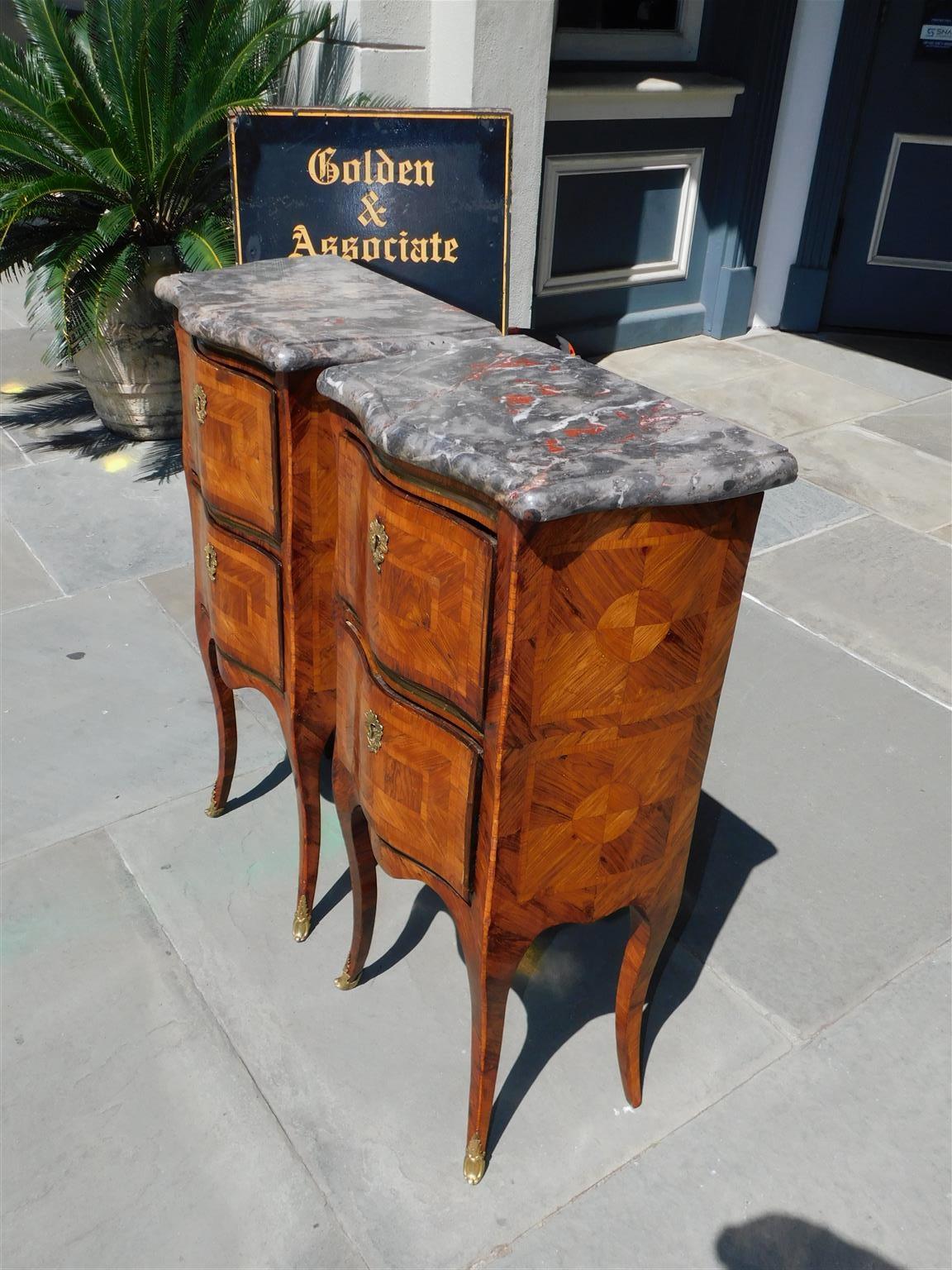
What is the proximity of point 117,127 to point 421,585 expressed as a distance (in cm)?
418

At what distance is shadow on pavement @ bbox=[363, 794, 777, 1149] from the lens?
2.58 metres

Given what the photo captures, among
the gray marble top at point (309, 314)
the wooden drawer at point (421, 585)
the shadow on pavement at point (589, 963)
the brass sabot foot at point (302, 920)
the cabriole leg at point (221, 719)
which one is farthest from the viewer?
the cabriole leg at point (221, 719)

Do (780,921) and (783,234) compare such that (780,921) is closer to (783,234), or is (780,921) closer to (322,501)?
(322,501)

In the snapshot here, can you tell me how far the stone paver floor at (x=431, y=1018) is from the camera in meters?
2.21

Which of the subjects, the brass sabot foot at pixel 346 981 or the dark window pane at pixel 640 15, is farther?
the dark window pane at pixel 640 15

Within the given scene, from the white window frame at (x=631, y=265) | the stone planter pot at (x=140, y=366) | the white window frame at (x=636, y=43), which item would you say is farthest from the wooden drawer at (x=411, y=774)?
the white window frame at (x=636, y=43)

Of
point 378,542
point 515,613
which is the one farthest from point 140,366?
point 515,613

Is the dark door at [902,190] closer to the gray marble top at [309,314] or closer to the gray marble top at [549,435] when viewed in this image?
the gray marble top at [309,314]

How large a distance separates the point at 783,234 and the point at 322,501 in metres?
6.13

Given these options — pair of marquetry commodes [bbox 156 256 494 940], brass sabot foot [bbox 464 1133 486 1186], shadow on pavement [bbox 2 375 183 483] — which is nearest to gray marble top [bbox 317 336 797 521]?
pair of marquetry commodes [bbox 156 256 494 940]

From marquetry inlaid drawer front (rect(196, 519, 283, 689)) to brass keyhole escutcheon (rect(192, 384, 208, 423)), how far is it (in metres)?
0.26

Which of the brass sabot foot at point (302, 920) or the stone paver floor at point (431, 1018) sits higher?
the brass sabot foot at point (302, 920)

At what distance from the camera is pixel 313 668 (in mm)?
2551

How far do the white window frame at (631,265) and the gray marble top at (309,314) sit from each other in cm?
401
